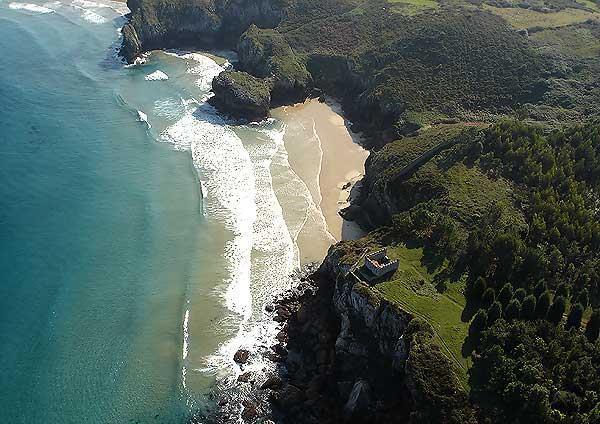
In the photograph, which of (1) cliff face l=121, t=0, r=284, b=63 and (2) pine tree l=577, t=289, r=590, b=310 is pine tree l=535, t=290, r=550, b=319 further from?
(1) cliff face l=121, t=0, r=284, b=63

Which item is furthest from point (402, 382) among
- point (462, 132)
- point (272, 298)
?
point (462, 132)

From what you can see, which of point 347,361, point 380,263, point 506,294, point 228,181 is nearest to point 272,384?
point 347,361

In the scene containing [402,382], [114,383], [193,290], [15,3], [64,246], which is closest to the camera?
[402,382]

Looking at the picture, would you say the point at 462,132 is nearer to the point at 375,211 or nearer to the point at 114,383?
the point at 375,211

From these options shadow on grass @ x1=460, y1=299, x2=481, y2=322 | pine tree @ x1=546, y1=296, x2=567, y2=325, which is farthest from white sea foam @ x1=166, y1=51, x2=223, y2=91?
pine tree @ x1=546, y1=296, x2=567, y2=325

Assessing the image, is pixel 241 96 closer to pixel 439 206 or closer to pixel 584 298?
pixel 439 206
